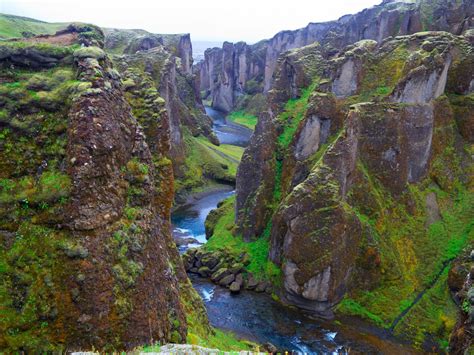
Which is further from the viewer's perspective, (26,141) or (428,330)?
(428,330)

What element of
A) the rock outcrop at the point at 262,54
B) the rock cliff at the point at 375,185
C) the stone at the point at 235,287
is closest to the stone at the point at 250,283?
the stone at the point at 235,287

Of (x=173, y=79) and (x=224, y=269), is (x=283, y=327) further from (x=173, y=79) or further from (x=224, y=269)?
(x=173, y=79)

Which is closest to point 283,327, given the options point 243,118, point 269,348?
point 269,348

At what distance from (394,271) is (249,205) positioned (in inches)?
777

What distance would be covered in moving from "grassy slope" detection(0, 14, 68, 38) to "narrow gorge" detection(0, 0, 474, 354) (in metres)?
44.2

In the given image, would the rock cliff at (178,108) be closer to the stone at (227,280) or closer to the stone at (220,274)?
the stone at (220,274)

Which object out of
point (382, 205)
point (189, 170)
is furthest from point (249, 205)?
point (189, 170)

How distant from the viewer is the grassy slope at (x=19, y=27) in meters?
101

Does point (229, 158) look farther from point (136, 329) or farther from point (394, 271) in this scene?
point (136, 329)

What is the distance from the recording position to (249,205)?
5544cm

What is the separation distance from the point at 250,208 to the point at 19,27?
4000 inches

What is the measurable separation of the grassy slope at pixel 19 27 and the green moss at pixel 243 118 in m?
69.1

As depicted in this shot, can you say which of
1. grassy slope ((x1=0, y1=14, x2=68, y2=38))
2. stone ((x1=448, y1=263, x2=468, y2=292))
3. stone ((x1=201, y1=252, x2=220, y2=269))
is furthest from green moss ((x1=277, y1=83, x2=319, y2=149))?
grassy slope ((x1=0, y1=14, x2=68, y2=38))

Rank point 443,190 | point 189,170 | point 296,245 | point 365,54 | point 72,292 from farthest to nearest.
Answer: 1. point 189,170
2. point 365,54
3. point 443,190
4. point 296,245
5. point 72,292
